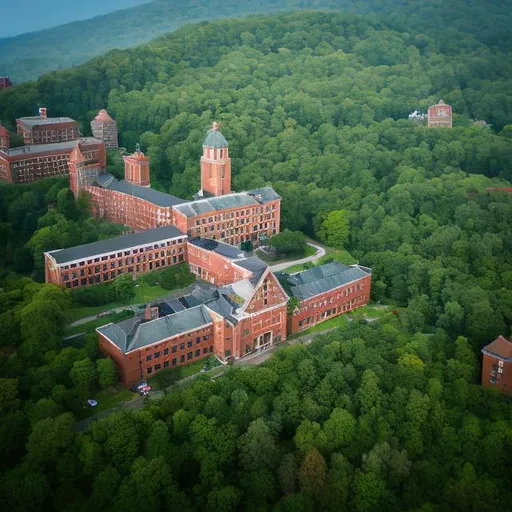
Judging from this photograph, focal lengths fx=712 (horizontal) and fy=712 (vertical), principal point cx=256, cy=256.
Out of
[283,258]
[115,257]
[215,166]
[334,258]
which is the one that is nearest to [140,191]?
[215,166]

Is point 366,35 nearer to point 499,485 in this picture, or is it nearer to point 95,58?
point 95,58

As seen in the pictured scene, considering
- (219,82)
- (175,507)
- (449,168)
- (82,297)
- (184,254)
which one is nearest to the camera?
(175,507)

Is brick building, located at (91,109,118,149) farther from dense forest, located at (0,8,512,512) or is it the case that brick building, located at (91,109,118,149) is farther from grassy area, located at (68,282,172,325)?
grassy area, located at (68,282,172,325)

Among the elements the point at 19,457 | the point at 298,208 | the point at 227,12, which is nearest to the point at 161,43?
the point at 227,12

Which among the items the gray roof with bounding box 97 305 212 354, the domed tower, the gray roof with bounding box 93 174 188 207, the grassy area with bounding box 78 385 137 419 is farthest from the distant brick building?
the grassy area with bounding box 78 385 137 419

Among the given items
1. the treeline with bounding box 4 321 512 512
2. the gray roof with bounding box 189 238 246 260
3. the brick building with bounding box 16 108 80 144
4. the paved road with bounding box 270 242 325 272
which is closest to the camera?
the treeline with bounding box 4 321 512 512

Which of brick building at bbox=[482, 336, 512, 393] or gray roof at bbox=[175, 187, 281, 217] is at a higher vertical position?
gray roof at bbox=[175, 187, 281, 217]

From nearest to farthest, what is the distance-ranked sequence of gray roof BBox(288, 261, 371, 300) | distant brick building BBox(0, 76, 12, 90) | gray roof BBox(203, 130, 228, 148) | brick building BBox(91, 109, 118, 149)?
1. gray roof BBox(288, 261, 371, 300)
2. gray roof BBox(203, 130, 228, 148)
3. brick building BBox(91, 109, 118, 149)
4. distant brick building BBox(0, 76, 12, 90)

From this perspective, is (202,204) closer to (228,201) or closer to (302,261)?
(228,201)
